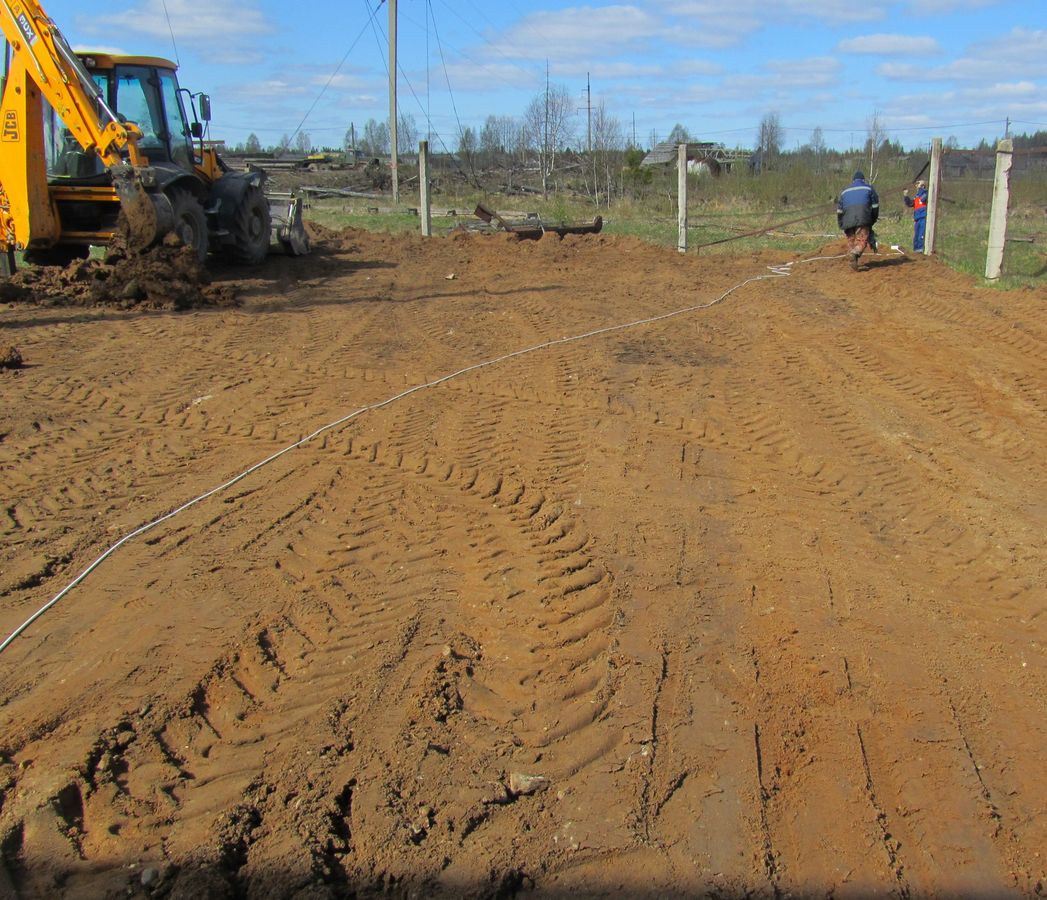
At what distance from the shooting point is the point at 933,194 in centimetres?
1603

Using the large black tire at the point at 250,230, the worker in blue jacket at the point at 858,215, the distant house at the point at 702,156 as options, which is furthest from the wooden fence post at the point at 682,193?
the distant house at the point at 702,156

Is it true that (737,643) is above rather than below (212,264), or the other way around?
below

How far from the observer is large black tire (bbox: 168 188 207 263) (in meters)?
12.7

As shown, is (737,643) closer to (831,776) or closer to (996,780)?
(831,776)

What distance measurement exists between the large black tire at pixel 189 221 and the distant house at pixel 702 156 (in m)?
28.2

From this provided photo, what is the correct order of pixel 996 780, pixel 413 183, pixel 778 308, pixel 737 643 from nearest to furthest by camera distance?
pixel 996 780 → pixel 737 643 → pixel 778 308 → pixel 413 183

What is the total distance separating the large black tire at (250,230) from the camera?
14.7 meters

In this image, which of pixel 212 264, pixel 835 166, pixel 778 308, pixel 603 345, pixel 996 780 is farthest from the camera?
pixel 835 166

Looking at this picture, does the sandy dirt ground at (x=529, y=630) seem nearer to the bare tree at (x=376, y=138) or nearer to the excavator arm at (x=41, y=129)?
the excavator arm at (x=41, y=129)

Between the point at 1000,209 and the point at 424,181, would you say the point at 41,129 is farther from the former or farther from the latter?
the point at 1000,209

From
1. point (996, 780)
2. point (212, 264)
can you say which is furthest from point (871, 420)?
point (212, 264)

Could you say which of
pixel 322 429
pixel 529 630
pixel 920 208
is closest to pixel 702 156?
pixel 920 208

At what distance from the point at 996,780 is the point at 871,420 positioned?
4.18 metres

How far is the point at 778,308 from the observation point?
11477mm
